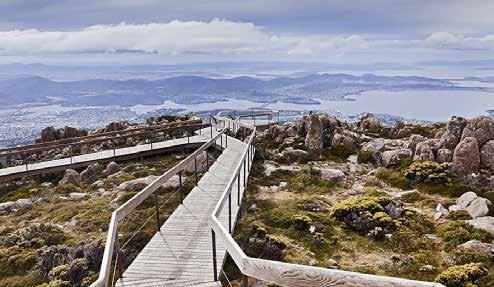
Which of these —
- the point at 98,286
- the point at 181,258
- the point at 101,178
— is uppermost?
the point at 98,286

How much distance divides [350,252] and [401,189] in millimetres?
7140

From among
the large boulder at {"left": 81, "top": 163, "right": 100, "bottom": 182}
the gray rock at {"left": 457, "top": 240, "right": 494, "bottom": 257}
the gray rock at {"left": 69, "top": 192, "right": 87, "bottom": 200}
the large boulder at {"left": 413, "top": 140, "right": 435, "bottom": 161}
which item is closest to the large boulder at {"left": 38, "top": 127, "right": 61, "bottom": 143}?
the large boulder at {"left": 81, "top": 163, "right": 100, "bottom": 182}

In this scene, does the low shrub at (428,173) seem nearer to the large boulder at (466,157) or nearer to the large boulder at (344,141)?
the large boulder at (466,157)

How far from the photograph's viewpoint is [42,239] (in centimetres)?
1305

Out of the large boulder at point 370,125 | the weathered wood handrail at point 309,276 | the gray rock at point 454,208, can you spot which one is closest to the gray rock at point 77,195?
the weathered wood handrail at point 309,276

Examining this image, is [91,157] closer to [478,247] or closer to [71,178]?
[71,178]

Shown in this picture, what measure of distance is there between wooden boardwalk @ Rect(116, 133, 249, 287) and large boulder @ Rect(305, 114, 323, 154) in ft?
35.8

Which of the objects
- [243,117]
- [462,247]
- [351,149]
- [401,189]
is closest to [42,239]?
[462,247]

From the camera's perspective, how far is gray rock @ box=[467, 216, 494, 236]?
489 inches

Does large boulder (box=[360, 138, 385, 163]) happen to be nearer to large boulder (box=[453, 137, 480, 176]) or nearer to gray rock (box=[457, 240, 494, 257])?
large boulder (box=[453, 137, 480, 176])

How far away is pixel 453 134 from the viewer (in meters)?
19.5

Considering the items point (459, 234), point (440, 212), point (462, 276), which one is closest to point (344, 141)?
point (440, 212)

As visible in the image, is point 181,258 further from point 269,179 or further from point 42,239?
point 269,179

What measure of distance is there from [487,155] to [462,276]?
402 inches
